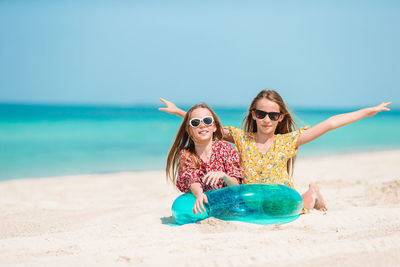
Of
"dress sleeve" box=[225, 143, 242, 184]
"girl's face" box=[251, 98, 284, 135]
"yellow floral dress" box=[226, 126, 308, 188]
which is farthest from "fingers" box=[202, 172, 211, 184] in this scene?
"girl's face" box=[251, 98, 284, 135]

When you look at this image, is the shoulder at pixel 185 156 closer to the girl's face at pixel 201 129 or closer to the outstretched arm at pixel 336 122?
the girl's face at pixel 201 129

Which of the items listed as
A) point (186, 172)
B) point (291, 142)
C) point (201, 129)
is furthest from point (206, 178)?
point (291, 142)

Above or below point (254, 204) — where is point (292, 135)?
above

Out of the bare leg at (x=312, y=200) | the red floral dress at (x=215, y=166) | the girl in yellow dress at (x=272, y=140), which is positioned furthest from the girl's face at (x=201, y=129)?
the bare leg at (x=312, y=200)

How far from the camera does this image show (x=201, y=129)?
4293mm

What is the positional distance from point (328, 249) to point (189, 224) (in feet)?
4.62

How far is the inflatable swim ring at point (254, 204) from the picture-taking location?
3.87 metres

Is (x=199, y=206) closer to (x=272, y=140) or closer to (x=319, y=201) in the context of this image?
(x=272, y=140)

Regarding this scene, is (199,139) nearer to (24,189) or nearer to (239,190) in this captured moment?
(239,190)

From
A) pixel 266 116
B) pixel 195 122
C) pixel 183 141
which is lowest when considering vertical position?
pixel 183 141

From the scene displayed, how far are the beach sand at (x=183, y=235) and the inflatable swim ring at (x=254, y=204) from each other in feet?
0.34

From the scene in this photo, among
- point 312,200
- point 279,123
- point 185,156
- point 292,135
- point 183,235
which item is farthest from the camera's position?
point 279,123

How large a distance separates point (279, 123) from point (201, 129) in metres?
1.03

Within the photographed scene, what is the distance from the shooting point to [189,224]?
13.1 feet
